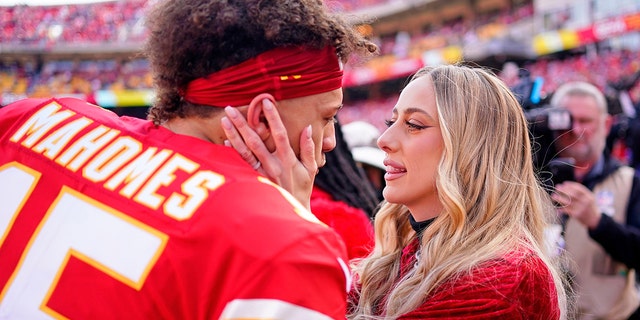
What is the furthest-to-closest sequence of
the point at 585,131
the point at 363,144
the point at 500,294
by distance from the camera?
1. the point at 363,144
2. the point at 585,131
3. the point at 500,294

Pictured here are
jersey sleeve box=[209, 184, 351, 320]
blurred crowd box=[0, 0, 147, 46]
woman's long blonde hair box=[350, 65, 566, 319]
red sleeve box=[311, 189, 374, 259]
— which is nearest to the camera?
jersey sleeve box=[209, 184, 351, 320]

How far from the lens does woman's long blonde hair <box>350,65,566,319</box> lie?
72.1 inches

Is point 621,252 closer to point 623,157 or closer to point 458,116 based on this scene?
point 458,116

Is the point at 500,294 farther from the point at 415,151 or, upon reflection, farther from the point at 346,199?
the point at 346,199

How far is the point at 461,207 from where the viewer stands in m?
1.87

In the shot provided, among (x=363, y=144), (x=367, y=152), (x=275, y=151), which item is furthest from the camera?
(x=363, y=144)

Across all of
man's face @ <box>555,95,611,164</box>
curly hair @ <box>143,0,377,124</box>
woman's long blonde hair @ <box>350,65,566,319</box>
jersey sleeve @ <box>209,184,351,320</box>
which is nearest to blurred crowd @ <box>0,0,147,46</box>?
man's face @ <box>555,95,611,164</box>

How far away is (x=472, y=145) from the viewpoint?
1946 millimetres

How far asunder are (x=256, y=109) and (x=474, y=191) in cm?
84

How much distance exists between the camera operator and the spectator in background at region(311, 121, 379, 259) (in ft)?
3.05

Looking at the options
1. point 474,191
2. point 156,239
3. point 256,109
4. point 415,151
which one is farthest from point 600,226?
point 156,239

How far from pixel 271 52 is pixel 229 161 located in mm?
271

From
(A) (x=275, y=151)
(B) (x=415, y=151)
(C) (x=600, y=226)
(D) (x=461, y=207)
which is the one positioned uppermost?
(A) (x=275, y=151)

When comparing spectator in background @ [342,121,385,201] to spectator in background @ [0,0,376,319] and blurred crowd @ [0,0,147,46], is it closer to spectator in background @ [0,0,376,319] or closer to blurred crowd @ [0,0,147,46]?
spectator in background @ [0,0,376,319]
